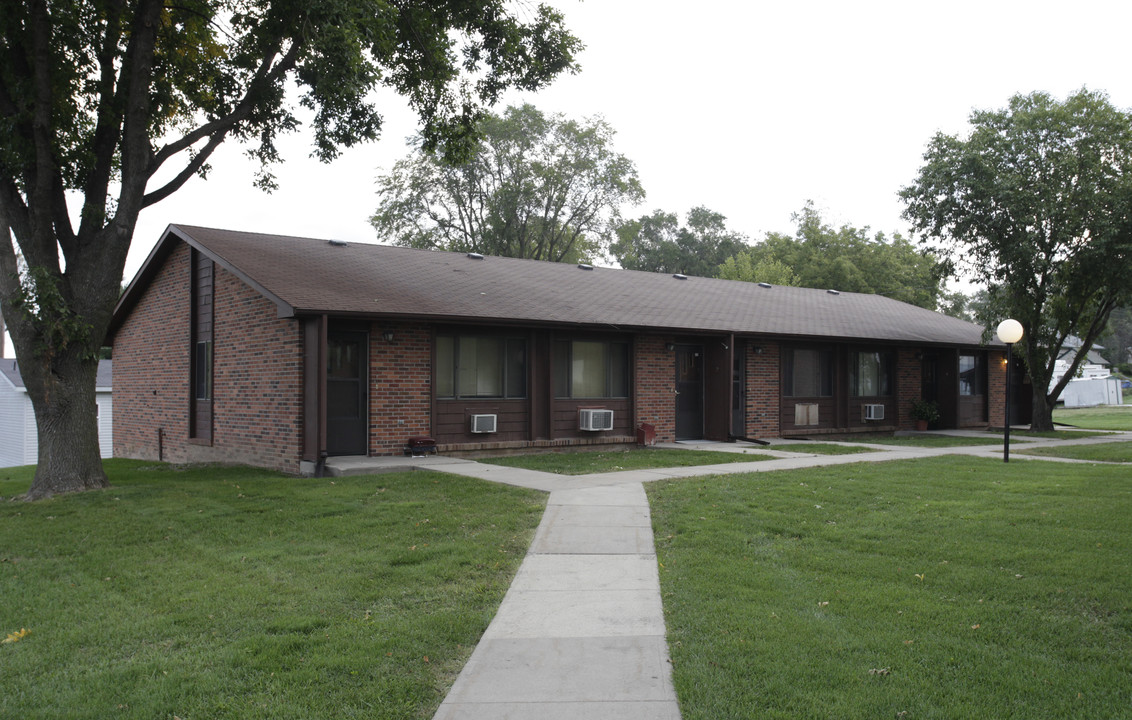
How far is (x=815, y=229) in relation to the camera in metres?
48.4

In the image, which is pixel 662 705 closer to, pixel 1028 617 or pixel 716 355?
pixel 1028 617

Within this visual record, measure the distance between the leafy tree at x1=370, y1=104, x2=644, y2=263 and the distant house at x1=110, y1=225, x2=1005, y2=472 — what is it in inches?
835

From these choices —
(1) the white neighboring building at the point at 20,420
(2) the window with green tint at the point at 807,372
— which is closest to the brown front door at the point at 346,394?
(2) the window with green tint at the point at 807,372

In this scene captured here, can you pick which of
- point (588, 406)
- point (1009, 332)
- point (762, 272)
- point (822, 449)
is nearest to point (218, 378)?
point (588, 406)

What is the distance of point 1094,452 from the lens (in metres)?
14.8

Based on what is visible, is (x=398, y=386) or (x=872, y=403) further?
(x=872, y=403)

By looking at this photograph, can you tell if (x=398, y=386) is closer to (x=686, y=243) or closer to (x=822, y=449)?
(x=822, y=449)

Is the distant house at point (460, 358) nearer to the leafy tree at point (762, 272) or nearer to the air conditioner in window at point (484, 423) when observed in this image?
the air conditioner in window at point (484, 423)

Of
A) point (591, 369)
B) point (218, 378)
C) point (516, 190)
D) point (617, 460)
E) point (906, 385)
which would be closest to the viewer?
point (617, 460)

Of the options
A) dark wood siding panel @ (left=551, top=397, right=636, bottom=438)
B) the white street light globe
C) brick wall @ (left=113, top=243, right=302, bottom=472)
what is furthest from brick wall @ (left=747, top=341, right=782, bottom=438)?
brick wall @ (left=113, top=243, right=302, bottom=472)

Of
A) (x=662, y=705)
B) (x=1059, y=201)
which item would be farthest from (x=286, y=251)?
(x=1059, y=201)

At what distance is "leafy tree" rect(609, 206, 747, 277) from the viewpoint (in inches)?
2163

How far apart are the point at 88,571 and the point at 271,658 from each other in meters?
2.95

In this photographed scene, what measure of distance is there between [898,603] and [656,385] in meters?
11.3
